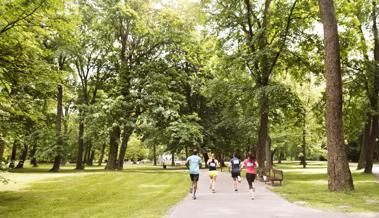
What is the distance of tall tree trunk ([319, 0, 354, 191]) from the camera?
50.5 feet

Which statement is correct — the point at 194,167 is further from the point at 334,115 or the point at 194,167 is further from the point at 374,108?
the point at 374,108

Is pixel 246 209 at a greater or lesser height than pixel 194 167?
lesser

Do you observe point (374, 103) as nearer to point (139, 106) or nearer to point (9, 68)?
point (139, 106)

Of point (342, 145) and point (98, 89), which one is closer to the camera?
point (342, 145)

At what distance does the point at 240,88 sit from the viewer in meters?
25.8

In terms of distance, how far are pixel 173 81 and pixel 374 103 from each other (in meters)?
19.2

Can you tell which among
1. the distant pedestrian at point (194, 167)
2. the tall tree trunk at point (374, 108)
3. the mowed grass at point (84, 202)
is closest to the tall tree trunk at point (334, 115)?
the distant pedestrian at point (194, 167)

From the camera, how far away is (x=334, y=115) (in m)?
15.6

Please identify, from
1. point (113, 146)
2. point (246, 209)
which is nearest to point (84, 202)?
point (246, 209)

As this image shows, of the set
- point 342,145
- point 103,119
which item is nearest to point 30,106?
point 342,145

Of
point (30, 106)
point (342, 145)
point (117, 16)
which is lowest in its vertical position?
point (342, 145)

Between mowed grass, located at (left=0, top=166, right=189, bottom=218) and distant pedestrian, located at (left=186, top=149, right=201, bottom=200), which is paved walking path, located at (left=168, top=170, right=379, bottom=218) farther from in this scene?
distant pedestrian, located at (left=186, top=149, right=201, bottom=200)

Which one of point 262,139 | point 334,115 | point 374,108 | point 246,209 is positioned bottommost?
point 246,209

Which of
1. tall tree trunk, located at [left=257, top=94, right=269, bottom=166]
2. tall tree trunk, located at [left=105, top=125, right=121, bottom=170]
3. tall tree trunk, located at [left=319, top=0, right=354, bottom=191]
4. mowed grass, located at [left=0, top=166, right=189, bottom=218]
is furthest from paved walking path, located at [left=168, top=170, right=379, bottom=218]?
tall tree trunk, located at [left=105, top=125, right=121, bottom=170]
